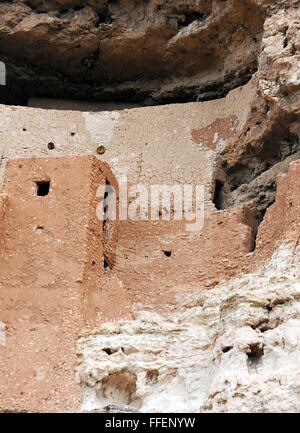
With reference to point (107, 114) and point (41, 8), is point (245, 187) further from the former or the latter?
point (41, 8)

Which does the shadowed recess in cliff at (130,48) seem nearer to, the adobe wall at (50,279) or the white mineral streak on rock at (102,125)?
the white mineral streak on rock at (102,125)

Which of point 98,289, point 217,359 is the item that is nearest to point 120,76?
point 98,289

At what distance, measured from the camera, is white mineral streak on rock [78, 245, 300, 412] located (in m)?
11.1

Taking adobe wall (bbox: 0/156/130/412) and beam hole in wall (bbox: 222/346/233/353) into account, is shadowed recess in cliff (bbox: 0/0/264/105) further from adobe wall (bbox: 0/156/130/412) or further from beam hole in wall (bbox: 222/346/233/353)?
beam hole in wall (bbox: 222/346/233/353)

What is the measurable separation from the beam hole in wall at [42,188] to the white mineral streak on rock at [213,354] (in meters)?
2.63

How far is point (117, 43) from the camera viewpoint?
1839cm

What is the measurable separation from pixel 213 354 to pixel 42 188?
4.31m

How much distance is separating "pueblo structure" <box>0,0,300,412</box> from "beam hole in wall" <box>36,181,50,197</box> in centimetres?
2

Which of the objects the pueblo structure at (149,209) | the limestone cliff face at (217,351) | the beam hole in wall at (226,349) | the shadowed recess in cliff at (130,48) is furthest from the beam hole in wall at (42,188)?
the shadowed recess in cliff at (130,48)

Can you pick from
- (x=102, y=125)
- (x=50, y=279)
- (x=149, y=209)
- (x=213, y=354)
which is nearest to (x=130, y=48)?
(x=102, y=125)

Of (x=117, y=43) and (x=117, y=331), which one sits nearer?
(x=117, y=331)

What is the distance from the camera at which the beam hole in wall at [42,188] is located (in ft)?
48.6

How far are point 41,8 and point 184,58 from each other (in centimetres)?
292

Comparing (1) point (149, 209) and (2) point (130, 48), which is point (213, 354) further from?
(2) point (130, 48)
